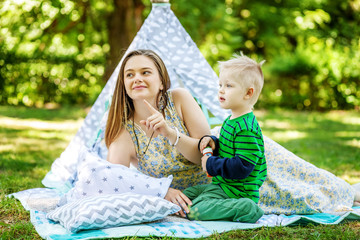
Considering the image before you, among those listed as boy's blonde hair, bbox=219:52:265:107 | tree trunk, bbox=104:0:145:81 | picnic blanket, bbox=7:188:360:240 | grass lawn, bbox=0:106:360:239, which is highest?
A: tree trunk, bbox=104:0:145:81

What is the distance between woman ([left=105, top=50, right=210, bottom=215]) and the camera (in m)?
2.75

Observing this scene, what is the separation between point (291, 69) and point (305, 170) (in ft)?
24.0

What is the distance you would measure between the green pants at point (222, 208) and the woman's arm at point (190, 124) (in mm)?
293

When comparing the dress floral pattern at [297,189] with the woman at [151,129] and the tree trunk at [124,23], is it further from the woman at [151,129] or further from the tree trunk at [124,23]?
the tree trunk at [124,23]

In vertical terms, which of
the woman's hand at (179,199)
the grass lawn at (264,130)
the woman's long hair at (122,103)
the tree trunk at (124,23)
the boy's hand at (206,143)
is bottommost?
the grass lawn at (264,130)

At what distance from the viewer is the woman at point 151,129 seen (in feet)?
9.03

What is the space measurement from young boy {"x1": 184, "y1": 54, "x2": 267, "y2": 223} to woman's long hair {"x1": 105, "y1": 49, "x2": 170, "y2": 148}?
53 centimetres

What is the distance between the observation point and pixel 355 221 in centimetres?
254

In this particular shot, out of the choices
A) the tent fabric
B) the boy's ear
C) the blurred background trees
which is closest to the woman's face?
the boy's ear

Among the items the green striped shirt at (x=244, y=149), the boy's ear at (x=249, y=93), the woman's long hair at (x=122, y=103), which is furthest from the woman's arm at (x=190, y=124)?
the boy's ear at (x=249, y=93)

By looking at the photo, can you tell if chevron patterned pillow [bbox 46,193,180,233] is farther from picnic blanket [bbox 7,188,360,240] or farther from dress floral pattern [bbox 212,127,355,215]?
dress floral pattern [bbox 212,127,355,215]

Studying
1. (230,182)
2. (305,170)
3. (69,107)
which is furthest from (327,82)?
(230,182)

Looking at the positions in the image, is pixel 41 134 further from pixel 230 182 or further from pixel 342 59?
pixel 342 59

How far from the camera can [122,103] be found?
2871mm
